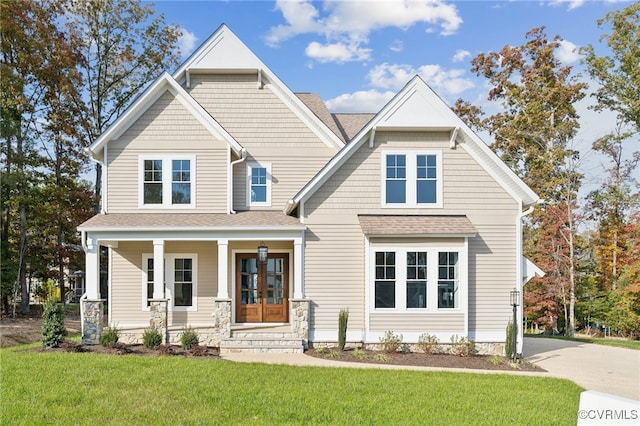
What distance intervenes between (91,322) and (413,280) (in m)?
8.53

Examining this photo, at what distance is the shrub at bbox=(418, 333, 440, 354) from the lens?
1205 cm

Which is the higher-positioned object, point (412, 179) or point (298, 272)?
point (412, 179)

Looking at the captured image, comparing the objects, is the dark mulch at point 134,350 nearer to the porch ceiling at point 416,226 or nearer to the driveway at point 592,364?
the porch ceiling at point 416,226

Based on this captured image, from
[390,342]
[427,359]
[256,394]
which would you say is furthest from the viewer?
[390,342]

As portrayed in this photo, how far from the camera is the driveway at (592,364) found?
931cm

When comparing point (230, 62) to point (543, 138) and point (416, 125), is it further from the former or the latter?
point (543, 138)

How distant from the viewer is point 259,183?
14.5 m

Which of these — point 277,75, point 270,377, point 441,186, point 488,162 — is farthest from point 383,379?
point 277,75

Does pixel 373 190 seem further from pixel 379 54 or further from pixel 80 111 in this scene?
pixel 80 111

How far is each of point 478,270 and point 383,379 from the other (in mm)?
5198

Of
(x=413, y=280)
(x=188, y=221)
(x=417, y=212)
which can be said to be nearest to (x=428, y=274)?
(x=413, y=280)

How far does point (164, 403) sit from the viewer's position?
6.81m

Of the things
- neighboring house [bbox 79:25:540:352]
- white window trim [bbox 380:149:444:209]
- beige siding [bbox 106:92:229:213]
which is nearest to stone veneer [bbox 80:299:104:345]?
neighboring house [bbox 79:25:540:352]

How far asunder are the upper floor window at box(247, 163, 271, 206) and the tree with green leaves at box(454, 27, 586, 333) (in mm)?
14700
